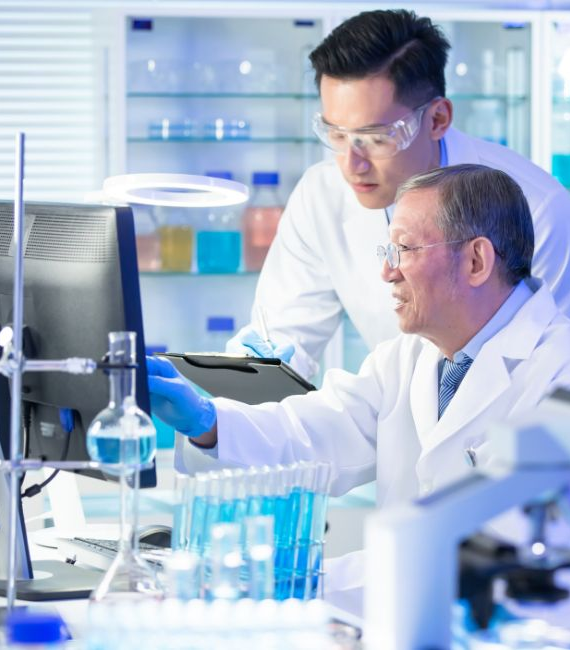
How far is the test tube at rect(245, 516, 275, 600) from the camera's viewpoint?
1239 millimetres

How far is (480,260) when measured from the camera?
1.91 m

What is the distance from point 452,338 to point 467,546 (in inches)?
38.6

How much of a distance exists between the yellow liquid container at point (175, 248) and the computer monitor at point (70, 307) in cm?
228

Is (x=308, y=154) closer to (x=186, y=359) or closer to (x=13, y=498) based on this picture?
(x=186, y=359)

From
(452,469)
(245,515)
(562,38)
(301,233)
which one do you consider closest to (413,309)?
(452,469)

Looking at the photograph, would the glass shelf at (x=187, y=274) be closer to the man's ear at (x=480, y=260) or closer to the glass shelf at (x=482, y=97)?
the glass shelf at (x=482, y=97)

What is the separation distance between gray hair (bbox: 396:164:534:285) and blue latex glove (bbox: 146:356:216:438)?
0.54 meters

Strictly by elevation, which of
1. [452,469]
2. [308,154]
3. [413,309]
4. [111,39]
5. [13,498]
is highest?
[111,39]

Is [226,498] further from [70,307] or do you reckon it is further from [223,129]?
[223,129]

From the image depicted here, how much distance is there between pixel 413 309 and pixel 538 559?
3.22 feet

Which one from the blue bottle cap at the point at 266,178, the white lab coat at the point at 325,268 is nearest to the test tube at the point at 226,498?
the white lab coat at the point at 325,268

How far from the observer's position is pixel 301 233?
308cm

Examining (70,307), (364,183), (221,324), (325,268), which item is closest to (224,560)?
(70,307)

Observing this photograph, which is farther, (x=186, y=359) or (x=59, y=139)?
(x=59, y=139)
